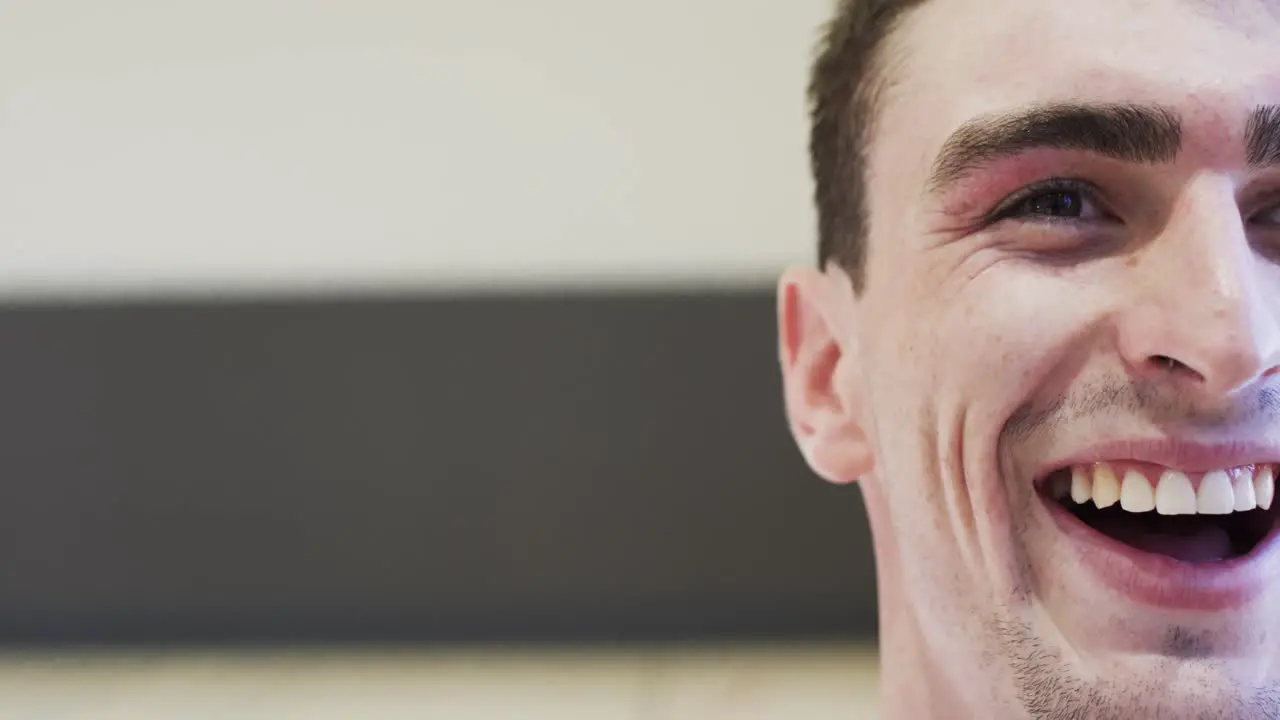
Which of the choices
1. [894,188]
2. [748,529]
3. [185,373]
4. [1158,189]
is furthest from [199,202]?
[1158,189]

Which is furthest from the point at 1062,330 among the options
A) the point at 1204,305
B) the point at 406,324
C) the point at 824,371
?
the point at 406,324

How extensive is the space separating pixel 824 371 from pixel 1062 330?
0.20 metres

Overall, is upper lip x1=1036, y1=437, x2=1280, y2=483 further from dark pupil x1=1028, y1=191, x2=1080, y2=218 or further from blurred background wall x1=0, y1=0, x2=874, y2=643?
blurred background wall x1=0, y1=0, x2=874, y2=643

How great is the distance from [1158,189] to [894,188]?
145mm

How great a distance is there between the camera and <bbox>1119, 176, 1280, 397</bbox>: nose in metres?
0.47

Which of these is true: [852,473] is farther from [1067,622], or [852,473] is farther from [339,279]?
[339,279]

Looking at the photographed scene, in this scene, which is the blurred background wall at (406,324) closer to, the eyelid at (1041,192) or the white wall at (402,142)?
the white wall at (402,142)

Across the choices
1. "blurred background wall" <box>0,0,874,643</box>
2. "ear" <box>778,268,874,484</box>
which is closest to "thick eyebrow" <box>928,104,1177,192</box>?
"ear" <box>778,268,874,484</box>

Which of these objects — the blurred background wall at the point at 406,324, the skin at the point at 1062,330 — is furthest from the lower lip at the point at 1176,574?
the blurred background wall at the point at 406,324

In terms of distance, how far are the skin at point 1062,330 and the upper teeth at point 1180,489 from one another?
0.10 ft

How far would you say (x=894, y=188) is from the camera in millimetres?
585

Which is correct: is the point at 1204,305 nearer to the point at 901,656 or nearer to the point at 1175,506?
the point at 1175,506

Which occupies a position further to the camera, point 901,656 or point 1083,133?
point 901,656

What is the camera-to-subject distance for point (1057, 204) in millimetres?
536
